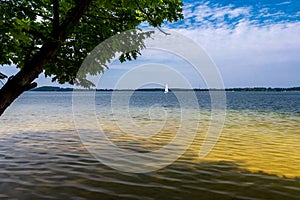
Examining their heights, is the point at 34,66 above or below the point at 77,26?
below

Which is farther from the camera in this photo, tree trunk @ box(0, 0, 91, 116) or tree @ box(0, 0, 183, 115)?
tree @ box(0, 0, 183, 115)

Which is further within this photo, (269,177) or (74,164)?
(74,164)

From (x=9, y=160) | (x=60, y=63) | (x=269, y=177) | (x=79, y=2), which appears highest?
(x=79, y=2)

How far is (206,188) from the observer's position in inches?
432

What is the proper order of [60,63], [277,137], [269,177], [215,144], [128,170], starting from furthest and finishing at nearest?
[277,137] → [215,144] → [128,170] → [269,177] → [60,63]

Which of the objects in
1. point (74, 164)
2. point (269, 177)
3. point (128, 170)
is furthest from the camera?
point (74, 164)

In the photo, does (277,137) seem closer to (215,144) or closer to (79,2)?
(215,144)

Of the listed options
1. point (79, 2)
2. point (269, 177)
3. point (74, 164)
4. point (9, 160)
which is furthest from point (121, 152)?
point (79, 2)

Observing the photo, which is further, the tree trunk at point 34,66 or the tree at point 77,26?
the tree at point 77,26

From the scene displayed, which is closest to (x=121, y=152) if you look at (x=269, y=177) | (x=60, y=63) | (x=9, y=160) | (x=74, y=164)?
(x=74, y=164)

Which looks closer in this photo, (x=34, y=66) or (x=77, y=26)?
(x=34, y=66)

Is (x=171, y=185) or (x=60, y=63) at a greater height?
(x=60, y=63)

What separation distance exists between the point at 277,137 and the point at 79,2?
2296 centimetres

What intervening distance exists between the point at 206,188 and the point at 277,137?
16.1 metres
